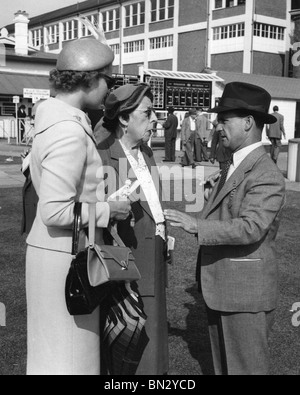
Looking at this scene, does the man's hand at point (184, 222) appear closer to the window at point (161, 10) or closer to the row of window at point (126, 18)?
the row of window at point (126, 18)

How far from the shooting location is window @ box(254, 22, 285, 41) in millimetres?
43875

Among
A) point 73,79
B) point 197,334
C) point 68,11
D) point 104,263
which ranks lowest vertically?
point 197,334

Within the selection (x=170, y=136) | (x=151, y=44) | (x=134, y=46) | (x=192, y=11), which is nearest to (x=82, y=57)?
(x=170, y=136)

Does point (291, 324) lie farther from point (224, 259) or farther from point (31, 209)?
point (31, 209)

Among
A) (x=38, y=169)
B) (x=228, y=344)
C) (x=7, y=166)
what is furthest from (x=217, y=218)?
(x=7, y=166)

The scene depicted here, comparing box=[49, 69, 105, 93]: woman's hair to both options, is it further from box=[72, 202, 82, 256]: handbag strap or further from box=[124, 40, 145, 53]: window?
box=[124, 40, 145, 53]: window

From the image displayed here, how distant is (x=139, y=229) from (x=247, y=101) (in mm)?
951

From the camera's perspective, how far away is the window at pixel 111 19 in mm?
56250

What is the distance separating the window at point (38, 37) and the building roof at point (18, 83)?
35.6 metres

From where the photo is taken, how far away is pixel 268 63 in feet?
148

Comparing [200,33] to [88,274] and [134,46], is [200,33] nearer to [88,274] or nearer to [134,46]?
[134,46]

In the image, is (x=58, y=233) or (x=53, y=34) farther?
(x=53, y=34)

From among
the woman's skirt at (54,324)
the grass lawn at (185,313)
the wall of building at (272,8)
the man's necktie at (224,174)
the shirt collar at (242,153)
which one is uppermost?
the wall of building at (272,8)

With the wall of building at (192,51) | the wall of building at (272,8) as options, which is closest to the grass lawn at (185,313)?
the wall of building at (272,8)
